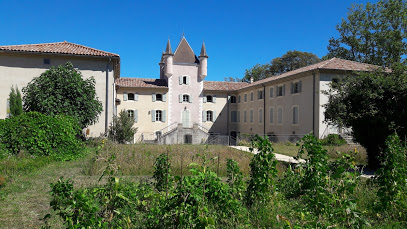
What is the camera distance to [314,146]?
5.84m

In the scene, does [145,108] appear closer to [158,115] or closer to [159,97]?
[158,115]

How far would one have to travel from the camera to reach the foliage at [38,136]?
12.4m

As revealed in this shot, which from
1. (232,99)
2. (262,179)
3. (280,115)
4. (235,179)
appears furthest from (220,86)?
(262,179)

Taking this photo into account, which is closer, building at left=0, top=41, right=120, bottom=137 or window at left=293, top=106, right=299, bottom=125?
building at left=0, top=41, right=120, bottom=137

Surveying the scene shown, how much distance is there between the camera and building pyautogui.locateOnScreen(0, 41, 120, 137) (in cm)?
2178

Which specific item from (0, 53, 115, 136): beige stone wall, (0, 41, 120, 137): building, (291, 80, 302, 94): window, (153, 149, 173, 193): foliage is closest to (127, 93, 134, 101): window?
(0, 41, 120, 137): building

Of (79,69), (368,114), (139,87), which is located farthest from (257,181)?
(139,87)

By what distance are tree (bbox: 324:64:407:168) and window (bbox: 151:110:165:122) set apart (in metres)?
23.7

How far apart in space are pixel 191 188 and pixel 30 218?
344 cm

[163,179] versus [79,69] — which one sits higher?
[79,69]

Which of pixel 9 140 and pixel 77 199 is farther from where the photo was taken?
pixel 9 140

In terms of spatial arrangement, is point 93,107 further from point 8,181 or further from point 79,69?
point 8,181

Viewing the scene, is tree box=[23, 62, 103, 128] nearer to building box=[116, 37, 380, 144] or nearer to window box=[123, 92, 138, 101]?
building box=[116, 37, 380, 144]

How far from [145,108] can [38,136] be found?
2095 centimetres
